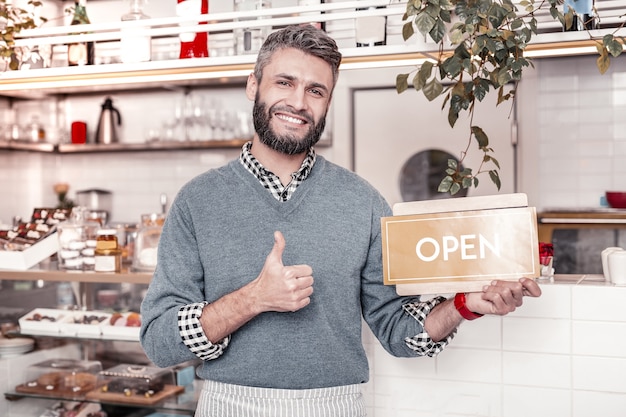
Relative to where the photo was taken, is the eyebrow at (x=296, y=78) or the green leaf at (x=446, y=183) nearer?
the eyebrow at (x=296, y=78)

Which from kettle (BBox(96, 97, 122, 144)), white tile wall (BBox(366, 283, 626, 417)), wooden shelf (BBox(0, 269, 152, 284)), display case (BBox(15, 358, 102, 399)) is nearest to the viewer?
white tile wall (BBox(366, 283, 626, 417))

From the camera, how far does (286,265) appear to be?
1.55 metres

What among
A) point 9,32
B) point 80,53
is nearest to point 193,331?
point 80,53

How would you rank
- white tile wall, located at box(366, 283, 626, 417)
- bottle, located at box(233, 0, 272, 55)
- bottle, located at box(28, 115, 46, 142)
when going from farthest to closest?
bottle, located at box(28, 115, 46, 142), bottle, located at box(233, 0, 272, 55), white tile wall, located at box(366, 283, 626, 417)

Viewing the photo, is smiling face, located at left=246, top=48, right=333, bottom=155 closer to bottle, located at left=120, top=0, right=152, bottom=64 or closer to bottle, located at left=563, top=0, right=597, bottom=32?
bottle, located at left=563, top=0, right=597, bottom=32

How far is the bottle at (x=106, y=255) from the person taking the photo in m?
2.44

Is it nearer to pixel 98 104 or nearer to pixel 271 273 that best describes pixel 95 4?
pixel 98 104

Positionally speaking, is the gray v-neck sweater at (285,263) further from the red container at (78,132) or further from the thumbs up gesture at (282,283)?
the red container at (78,132)

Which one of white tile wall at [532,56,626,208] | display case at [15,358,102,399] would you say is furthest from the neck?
white tile wall at [532,56,626,208]

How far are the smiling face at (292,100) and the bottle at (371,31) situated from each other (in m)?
0.47

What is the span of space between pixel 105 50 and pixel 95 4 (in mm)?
780

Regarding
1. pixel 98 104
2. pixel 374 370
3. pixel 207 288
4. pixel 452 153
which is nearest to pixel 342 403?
pixel 207 288

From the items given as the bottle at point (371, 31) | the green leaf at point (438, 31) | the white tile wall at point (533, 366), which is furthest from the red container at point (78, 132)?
the green leaf at point (438, 31)

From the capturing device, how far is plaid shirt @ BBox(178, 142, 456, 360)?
1447 millimetres
